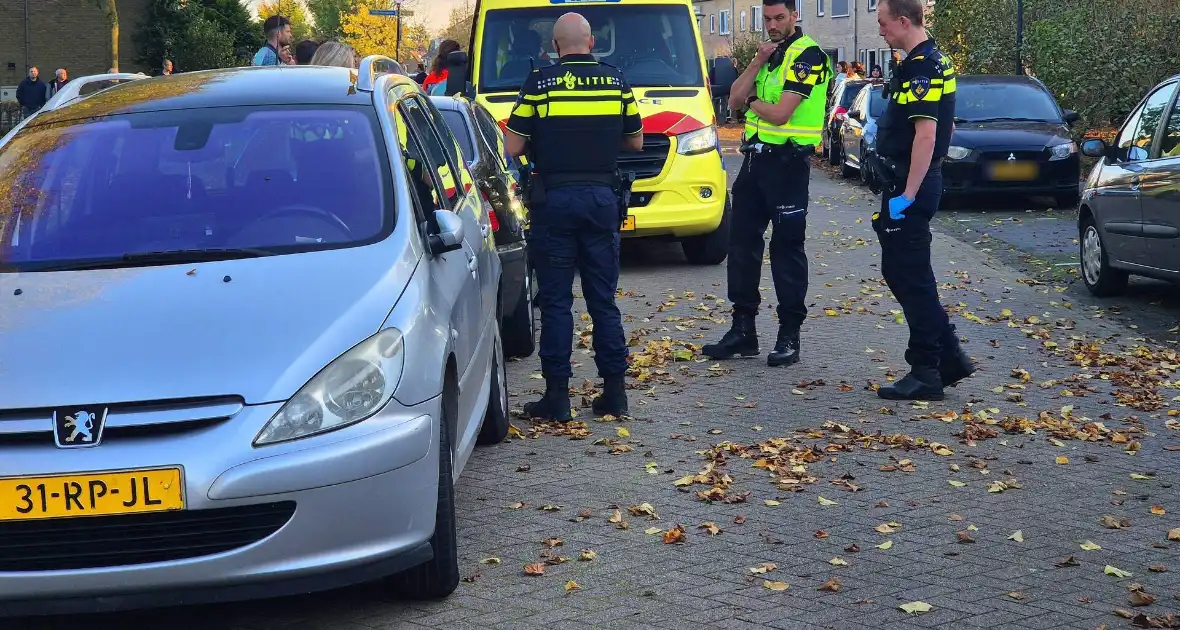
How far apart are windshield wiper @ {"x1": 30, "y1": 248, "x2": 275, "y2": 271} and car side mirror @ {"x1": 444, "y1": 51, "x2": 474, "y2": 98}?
744 centimetres

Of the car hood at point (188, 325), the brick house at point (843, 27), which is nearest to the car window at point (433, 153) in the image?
the car hood at point (188, 325)

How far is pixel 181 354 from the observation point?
3918mm

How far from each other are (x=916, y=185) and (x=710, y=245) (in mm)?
5701

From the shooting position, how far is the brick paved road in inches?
173

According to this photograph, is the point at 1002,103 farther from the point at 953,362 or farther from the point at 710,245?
the point at 953,362

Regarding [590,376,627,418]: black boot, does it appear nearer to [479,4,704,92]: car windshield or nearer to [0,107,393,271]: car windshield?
[0,107,393,271]: car windshield

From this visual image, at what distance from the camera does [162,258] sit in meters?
4.54

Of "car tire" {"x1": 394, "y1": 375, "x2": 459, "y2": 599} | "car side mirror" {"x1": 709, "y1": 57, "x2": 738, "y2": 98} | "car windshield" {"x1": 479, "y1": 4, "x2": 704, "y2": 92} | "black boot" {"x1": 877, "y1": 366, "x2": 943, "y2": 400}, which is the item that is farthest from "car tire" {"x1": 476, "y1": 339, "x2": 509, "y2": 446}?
"car windshield" {"x1": 479, "y1": 4, "x2": 704, "y2": 92}

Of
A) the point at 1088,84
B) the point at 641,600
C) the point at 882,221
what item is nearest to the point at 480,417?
the point at 641,600

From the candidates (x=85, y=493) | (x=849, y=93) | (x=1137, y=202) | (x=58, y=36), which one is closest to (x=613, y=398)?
(x=85, y=493)

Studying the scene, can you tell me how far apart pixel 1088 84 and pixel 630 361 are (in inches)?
700

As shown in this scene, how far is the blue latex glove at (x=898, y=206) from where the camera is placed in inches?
282

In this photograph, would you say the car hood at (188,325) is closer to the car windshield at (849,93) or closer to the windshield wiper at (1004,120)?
the windshield wiper at (1004,120)

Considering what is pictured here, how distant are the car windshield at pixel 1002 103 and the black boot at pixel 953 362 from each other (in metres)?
11.0
